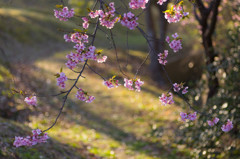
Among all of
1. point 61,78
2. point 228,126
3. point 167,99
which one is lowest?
point 228,126

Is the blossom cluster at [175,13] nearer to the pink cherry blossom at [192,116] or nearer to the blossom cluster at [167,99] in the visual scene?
the blossom cluster at [167,99]

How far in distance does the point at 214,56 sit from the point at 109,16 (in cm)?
386

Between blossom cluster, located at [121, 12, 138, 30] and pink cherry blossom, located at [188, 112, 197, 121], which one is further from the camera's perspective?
pink cherry blossom, located at [188, 112, 197, 121]

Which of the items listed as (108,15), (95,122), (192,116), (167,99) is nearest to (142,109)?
(95,122)

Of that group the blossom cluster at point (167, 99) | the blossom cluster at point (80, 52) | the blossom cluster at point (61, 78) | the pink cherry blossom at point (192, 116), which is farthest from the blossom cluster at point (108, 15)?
the pink cherry blossom at point (192, 116)

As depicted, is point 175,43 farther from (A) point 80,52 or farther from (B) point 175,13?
(A) point 80,52

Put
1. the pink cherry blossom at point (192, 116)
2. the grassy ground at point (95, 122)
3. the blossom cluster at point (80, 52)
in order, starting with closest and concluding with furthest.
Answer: the blossom cluster at point (80, 52), the pink cherry blossom at point (192, 116), the grassy ground at point (95, 122)

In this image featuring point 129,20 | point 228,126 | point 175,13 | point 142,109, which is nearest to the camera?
point 129,20

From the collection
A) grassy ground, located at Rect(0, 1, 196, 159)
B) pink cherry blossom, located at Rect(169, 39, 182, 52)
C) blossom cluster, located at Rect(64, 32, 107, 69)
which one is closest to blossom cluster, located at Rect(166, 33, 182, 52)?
pink cherry blossom, located at Rect(169, 39, 182, 52)

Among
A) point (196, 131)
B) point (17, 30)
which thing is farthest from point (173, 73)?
point (17, 30)

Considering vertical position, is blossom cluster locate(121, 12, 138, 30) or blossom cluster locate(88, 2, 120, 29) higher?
blossom cluster locate(88, 2, 120, 29)

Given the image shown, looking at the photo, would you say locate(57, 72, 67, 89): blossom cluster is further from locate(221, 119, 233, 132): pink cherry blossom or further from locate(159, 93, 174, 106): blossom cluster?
locate(221, 119, 233, 132): pink cherry blossom

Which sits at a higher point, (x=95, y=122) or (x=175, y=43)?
(x=95, y=122)

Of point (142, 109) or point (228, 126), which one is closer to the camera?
point (228, 126)
